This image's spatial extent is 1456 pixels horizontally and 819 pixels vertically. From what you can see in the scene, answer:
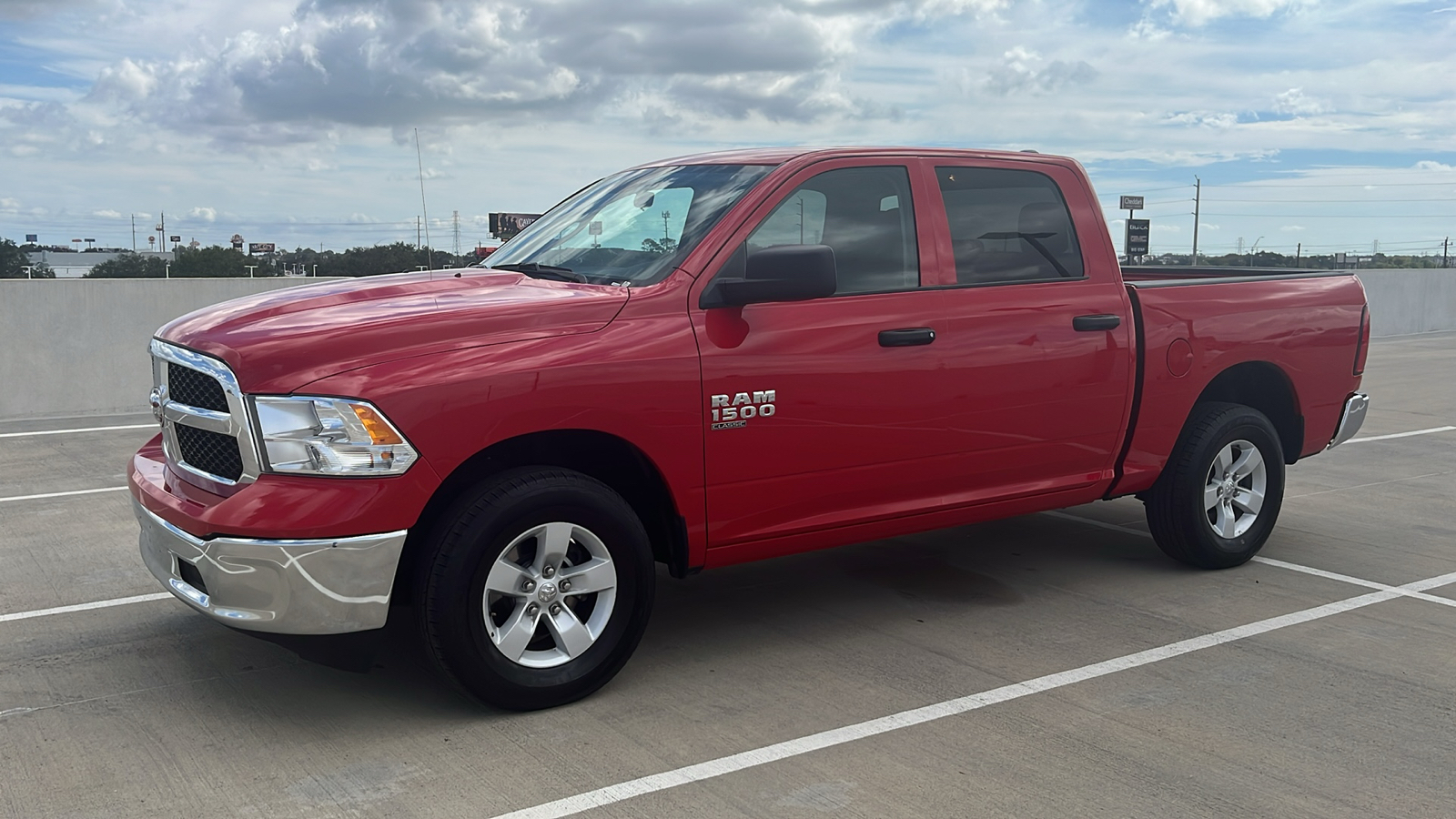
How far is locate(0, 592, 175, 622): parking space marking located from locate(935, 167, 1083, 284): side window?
12.6 feet

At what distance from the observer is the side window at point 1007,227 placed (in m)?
5.44

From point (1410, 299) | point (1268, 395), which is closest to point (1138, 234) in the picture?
point (1410, 299)

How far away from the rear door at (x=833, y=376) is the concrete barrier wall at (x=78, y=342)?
9.33 meters

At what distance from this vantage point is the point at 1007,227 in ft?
18.5

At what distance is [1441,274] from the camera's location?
90.3 ft

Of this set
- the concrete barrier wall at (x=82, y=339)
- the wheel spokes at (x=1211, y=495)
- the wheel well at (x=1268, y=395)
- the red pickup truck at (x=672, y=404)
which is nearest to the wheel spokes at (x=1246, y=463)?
the red pickup truck at (x=672, y=404)

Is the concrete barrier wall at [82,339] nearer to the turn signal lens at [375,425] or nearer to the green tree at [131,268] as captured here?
the green tree at [131,268]

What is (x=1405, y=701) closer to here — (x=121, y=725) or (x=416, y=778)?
(x=416, y=778)

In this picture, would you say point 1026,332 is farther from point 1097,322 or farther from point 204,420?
point 204,420

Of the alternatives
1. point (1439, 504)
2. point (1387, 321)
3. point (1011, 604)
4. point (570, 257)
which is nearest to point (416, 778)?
point (570, 257)

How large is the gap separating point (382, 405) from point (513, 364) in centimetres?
46

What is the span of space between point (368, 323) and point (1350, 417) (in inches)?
212

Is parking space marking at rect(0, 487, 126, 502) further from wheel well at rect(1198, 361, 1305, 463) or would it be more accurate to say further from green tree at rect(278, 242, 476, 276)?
wheel well at rect(1198, 361, 1305, 463)

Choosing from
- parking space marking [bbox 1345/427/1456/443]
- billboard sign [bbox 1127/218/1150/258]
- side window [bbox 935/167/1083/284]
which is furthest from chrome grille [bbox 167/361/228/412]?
billboard sign [bbox 1127/218/1150/258]
